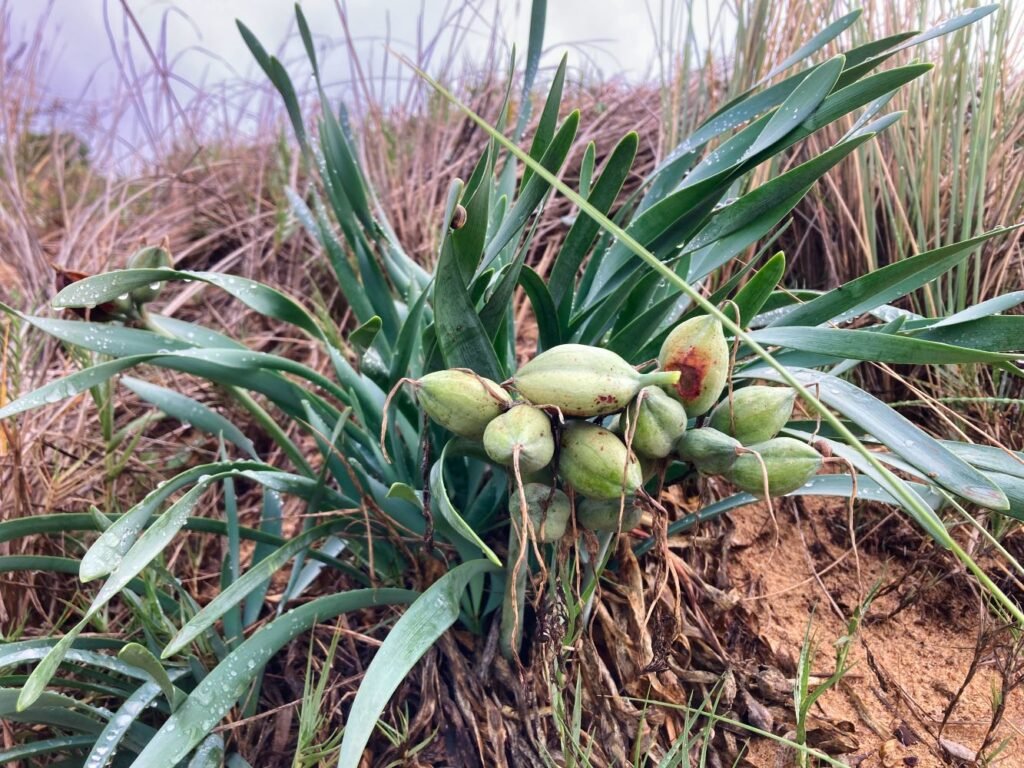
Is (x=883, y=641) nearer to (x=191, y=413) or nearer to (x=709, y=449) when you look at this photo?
(x=709, y=449)

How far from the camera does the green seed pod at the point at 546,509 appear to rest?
0.69 m

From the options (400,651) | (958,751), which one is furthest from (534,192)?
(958,751)

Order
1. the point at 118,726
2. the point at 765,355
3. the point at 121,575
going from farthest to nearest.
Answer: the point at 118,726
the point at 121,575
the point at 765,355

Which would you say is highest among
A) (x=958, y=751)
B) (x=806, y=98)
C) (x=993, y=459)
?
(x=806, y=98)

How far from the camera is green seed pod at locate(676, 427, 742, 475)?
2.11ft

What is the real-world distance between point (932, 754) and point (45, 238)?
10.1 feet

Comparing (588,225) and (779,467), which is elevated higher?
(588,225)

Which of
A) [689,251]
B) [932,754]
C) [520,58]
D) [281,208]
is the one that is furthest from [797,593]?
[520,58]

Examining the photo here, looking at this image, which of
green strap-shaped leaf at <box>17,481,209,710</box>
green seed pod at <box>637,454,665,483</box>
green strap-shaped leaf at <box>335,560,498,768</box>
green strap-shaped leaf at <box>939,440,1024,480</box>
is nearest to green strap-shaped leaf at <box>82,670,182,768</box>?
green strap-shaped leaf at <box>17,481,209,710</box>

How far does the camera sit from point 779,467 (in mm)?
645

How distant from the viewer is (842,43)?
1741mm

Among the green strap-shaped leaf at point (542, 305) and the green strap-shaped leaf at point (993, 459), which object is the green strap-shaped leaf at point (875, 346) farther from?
the green strap-shaped leaf at point (542, 305)

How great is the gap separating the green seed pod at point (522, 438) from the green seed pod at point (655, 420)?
0.25 feet

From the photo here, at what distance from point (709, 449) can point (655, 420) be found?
0.20ft
